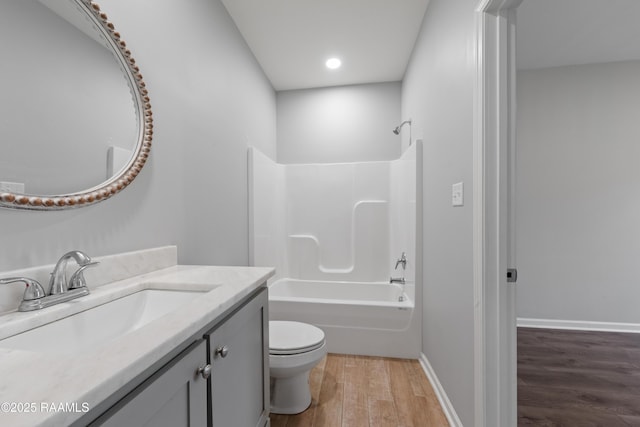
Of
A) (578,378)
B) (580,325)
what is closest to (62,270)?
(578,378)

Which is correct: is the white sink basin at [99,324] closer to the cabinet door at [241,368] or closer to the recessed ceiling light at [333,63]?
the cabinet door at [241,368]

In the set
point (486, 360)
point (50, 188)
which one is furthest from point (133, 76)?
point (486, 360)

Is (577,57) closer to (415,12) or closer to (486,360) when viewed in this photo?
(415,12)

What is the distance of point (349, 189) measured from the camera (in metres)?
3.12

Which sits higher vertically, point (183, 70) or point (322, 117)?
point (322, 117)

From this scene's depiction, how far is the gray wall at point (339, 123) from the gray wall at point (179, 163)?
3.24 ft

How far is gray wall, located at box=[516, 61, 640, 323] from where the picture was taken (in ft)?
8.64

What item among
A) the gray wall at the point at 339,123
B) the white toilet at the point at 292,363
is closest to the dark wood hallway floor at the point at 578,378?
the white toilet at the point at 292,363

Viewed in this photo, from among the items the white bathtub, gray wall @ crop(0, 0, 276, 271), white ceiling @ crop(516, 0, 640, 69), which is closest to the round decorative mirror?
gray wall @ crop(0, 0, 276, 271)

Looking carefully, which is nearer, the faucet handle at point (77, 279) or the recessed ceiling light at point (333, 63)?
the faucet handle at point (77, 279)

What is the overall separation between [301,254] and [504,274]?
92.3 inches

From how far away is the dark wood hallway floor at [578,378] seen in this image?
1550 millimetres

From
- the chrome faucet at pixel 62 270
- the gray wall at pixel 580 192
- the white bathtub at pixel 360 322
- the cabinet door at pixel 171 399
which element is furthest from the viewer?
the gray wall at pixel 580 192

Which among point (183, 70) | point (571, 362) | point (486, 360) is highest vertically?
point (183, 70)
